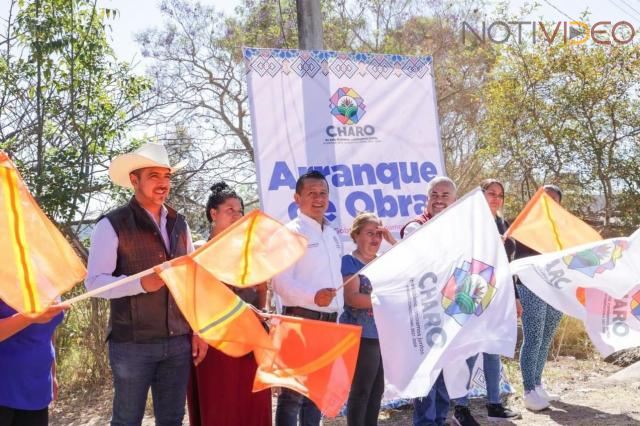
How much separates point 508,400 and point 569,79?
249 inches

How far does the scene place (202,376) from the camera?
477 centimetres

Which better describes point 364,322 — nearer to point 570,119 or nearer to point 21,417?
point 21,417

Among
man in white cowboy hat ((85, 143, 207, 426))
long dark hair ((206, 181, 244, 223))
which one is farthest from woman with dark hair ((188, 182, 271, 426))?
long dark hair ((206, 181, 244, 223))

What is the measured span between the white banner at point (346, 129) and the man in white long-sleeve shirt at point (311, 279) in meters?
1.34

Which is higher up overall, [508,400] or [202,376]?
[202,376]

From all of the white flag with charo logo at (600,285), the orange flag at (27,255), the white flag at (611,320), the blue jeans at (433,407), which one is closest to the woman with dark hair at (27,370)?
the orange flag at (27,255)

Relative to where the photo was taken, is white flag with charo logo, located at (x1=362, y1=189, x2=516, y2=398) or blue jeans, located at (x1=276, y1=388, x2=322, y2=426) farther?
blue jeans, located at (x1=276, y1=388, x2=322, y2=426)

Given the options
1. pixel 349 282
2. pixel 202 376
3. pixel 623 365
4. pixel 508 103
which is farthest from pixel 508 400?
pixel 508 103

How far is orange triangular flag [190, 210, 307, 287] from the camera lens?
392 cm

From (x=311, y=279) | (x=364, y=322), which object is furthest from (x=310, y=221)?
(x=364, y=322)

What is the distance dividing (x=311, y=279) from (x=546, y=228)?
6.15 feet

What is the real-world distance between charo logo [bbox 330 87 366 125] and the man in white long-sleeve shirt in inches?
72.3

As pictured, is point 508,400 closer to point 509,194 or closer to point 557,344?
point 557,344

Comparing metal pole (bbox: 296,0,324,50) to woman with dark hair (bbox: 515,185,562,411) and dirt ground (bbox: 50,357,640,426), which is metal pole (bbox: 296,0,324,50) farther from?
dirt ground (bbox: 50,357,640,426)
